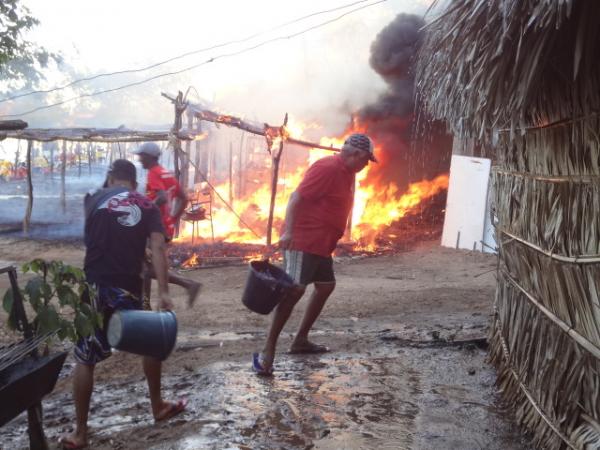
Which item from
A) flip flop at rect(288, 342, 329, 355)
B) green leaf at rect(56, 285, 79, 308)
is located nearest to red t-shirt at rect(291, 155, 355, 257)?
flip flop at rect(288, 342, 329, 355)

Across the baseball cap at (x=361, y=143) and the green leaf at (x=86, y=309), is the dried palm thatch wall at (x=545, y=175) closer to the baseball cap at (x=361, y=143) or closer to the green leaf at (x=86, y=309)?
the baseball cap at (x=361, y=143)

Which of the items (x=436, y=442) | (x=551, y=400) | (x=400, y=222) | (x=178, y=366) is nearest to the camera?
(x=551, y=400)

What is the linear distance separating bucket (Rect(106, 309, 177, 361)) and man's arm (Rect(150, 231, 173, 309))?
0.22 metres

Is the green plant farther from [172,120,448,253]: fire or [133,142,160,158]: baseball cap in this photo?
[172,120,448,253]: fire

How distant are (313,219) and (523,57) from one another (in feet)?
7.25

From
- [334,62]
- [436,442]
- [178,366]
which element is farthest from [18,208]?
[436,442]

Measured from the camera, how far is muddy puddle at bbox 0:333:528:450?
3168mm

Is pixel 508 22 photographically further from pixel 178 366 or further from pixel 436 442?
pixel 178 366

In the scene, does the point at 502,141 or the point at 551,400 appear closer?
the point at 551,400

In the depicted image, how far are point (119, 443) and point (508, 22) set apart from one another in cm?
314

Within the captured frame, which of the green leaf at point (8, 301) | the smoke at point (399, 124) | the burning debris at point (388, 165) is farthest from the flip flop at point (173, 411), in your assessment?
the smoke at point (399, 124)

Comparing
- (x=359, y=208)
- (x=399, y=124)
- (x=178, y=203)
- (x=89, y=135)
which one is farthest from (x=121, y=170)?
(x=399, y=124)

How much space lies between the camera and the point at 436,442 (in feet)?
10.3

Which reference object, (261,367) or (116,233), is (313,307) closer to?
(261,367)
